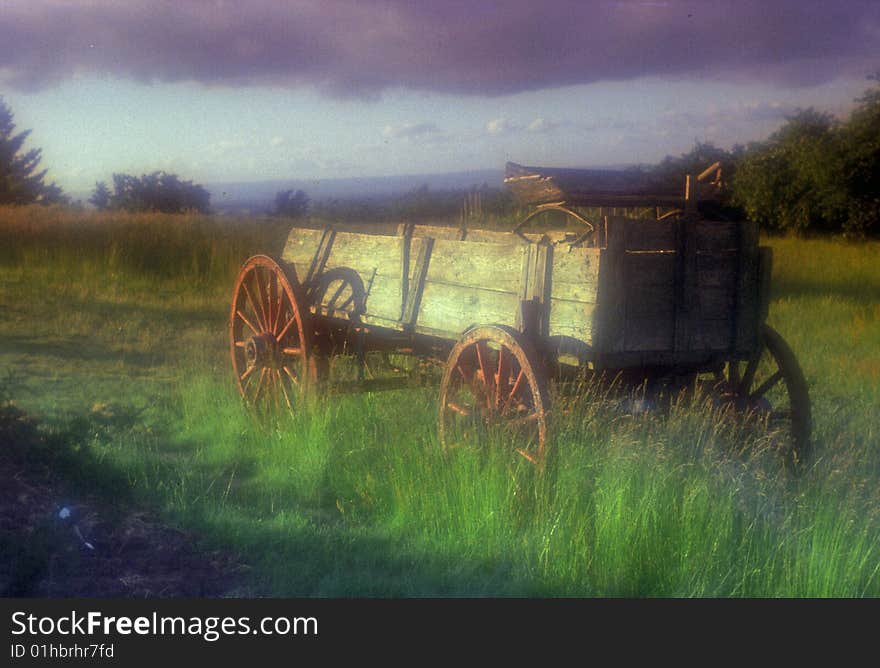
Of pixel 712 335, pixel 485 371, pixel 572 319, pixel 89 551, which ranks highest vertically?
pixel 572 319

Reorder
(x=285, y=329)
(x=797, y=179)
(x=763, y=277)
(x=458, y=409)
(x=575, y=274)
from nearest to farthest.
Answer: (x=575, y=274), (x=458, y=409), (x=763, y=277), (x=285, y=329), (x=797, y=179)

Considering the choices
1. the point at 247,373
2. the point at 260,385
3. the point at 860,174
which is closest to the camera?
the point at 260,385

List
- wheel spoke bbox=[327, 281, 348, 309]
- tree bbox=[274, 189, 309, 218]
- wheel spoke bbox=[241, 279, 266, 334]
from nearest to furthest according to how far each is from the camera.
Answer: wheel spoke bbox=[327, 281, 348, 309] < wheel spoke bbox=[241, 279, 266, 334] < tree bbox=[274, 189, 309, 218]

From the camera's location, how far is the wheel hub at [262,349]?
21.9 ft

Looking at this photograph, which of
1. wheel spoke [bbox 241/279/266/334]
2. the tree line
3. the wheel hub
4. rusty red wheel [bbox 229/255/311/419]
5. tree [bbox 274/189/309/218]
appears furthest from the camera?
tree [bbox 274/189/309/218]

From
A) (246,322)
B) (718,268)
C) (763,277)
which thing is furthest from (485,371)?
(246,322)

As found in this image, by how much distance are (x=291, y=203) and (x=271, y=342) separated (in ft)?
55.9

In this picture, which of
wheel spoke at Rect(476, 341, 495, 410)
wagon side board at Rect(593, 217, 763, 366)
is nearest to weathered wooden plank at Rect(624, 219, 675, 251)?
wagon side board at Rect(593, 217, 763, 366)

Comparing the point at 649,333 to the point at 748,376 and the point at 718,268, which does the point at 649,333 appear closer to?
the point at 718,268

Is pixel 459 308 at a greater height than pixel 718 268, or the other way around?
pixel 718 268

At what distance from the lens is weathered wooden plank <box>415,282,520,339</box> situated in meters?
4.85

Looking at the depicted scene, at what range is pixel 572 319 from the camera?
4516 mm

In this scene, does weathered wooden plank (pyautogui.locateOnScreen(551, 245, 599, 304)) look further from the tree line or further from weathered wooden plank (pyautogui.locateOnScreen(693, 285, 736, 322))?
the tree line

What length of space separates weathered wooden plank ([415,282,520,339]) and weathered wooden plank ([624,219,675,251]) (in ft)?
2.14
